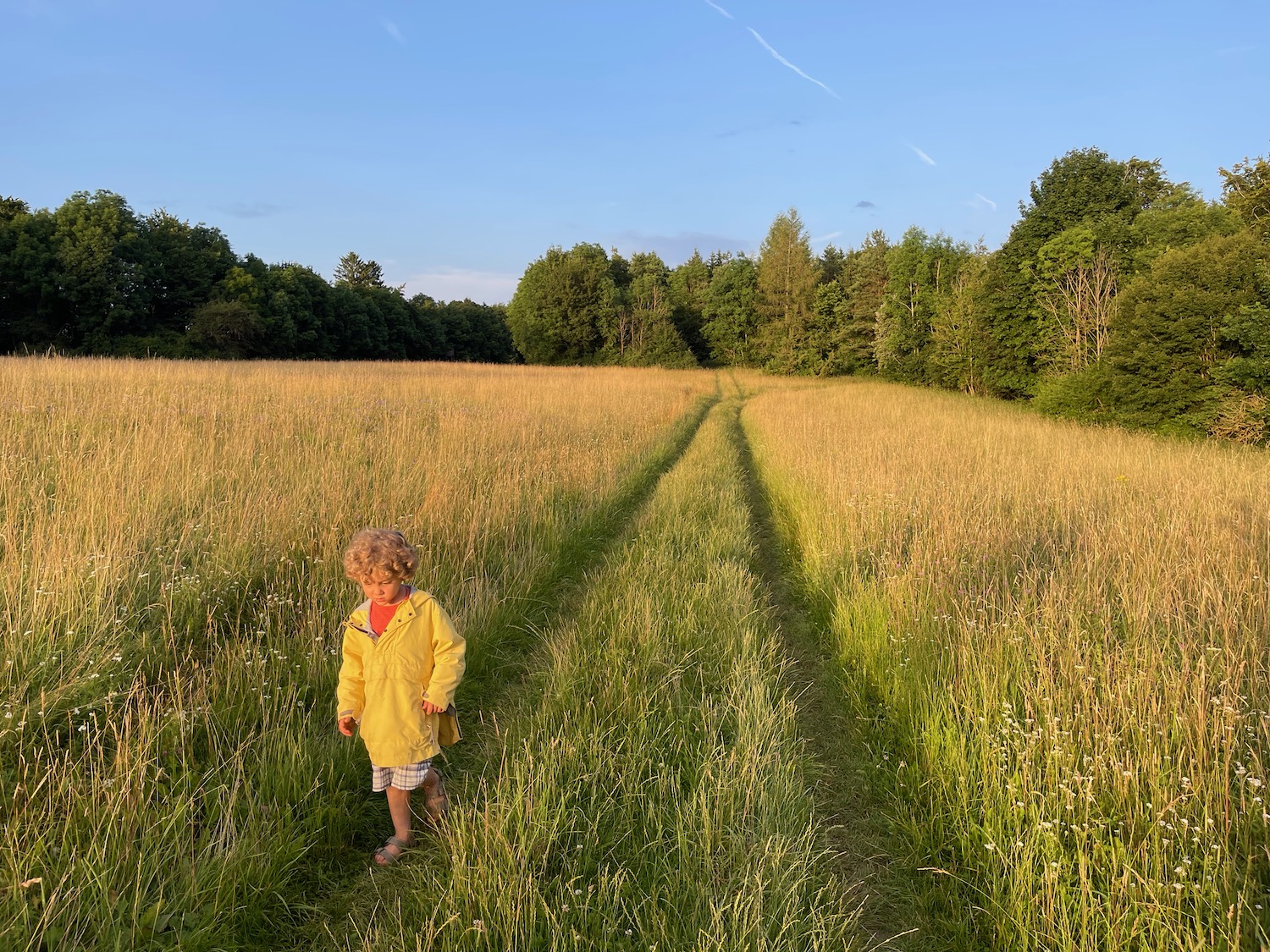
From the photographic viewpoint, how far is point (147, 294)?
36.6m

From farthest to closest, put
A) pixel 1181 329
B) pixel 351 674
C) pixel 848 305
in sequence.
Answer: pixel 848 305
pixel 1181 329
pixel 351 674

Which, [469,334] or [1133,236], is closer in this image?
[1133,236]

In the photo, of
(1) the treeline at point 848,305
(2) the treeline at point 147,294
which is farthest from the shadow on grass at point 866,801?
(2) the treeline at point 147,294

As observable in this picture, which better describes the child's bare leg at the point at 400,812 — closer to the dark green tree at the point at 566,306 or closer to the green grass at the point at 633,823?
the green grass at the point at 633,823

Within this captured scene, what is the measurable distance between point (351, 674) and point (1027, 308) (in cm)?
2713

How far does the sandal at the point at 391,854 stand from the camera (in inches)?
89.0

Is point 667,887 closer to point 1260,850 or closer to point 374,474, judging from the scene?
point 1260,850

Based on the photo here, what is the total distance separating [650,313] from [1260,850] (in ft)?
152

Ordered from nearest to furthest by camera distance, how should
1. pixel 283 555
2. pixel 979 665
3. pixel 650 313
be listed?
pixel 979 665 → pixel 283 555 → pixel 650 313

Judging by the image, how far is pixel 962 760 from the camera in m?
2.62

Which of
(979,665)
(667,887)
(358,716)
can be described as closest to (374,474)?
(358,716)

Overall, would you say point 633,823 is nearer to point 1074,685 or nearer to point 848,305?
point 1074,685

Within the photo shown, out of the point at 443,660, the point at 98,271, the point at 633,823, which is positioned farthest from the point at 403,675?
the point at 98,271

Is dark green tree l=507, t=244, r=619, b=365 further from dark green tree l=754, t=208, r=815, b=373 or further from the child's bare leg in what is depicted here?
the child's bare leg
